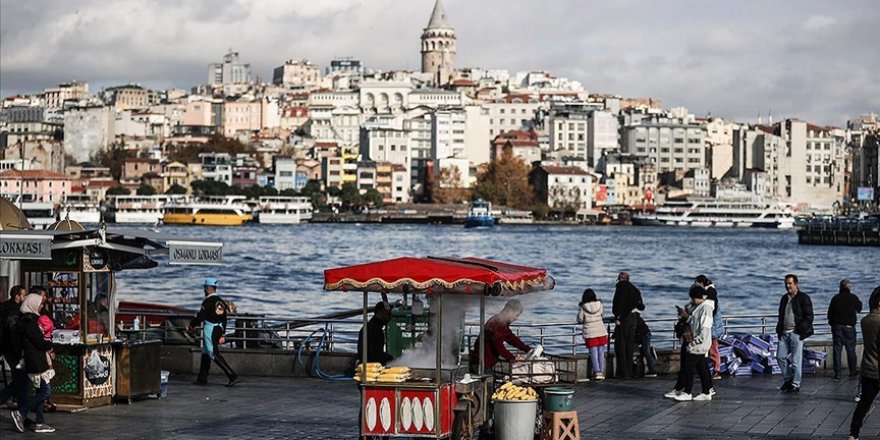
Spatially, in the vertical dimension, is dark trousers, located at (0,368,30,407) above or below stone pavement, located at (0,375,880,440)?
above

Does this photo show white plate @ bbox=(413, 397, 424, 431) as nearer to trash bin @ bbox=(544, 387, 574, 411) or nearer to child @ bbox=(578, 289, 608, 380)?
trash bin @ bbox=(544, 387, 574, 411)

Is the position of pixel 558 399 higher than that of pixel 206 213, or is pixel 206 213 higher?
pixel 206 213

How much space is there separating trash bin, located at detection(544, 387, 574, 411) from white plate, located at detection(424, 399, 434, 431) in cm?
86

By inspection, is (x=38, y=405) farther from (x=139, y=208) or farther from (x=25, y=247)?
(x=139, y=208)

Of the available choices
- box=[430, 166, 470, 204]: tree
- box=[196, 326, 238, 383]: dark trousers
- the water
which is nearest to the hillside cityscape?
box=[430, 166, 470, 204]: tree

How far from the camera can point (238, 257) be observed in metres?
78.4

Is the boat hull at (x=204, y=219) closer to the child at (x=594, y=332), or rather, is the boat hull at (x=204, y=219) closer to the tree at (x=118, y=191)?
the tree at (x=118, y=191)

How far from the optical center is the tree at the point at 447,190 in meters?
165

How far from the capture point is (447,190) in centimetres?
16450

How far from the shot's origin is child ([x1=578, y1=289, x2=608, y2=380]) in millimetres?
16219

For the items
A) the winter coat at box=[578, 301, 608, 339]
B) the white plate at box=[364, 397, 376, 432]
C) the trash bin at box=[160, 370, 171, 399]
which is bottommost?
the trash bin at box=[160, 370, 171, 399]

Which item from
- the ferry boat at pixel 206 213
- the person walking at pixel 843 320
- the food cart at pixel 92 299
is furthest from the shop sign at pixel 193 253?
the ferry boat at pixel 206 213

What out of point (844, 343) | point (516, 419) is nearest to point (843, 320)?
point (844, 343)

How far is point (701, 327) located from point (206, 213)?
13244 cm
